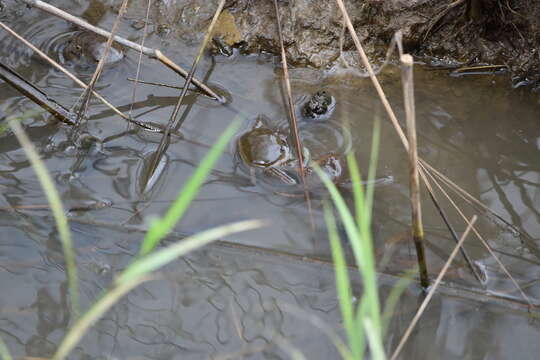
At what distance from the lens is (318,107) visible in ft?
8.76

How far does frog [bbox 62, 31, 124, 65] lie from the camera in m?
2.88

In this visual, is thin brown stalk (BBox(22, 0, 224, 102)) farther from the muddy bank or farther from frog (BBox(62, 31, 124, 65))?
the muddy bank

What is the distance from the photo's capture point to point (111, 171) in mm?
2467

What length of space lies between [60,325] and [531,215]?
1968mm

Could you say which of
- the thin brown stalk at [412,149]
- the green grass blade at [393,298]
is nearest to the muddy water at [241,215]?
the green grass blade at [393,298]

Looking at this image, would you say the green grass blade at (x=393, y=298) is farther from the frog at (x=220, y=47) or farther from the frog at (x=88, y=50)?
the frog at (x=88, y=50)

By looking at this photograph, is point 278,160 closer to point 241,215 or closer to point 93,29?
point 241,215

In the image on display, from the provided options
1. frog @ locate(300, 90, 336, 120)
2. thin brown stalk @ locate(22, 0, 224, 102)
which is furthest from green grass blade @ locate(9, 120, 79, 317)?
frog @ locate(300, 90, 336, 120)

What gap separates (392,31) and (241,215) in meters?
1.40

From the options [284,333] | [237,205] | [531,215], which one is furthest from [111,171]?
[531,215]

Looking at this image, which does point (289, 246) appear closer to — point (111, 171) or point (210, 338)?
point (210, 338)

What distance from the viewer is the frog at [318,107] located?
2668mm

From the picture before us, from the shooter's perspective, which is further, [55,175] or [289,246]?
[55,175]

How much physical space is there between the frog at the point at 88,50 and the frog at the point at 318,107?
1084 millimetres
